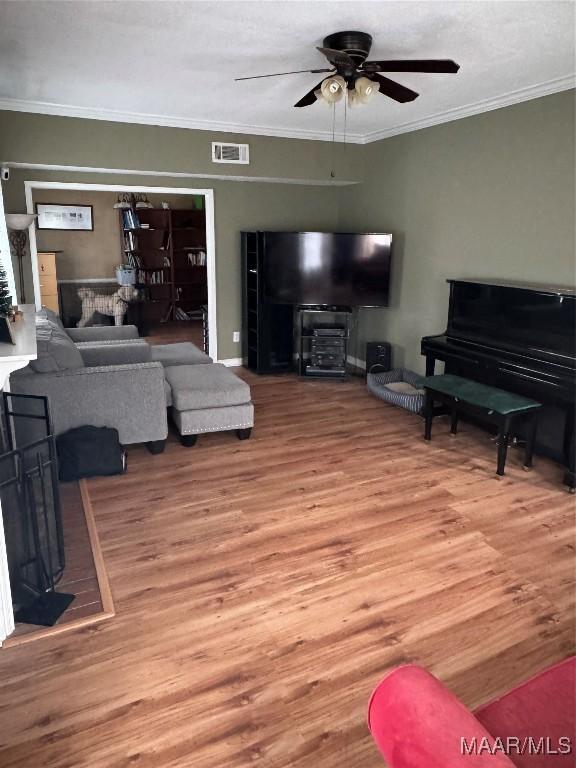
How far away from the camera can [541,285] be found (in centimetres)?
393

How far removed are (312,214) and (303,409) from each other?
8.47 feet

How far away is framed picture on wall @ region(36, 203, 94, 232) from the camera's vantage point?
8141mm

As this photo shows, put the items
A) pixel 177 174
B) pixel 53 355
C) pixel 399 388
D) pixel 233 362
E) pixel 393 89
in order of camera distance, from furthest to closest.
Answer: pixel 233 362, pixel 177 174, pixel 399 388, pixel 53 355, pixel 393 89

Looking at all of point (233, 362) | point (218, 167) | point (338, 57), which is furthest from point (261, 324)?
point (338, 57)

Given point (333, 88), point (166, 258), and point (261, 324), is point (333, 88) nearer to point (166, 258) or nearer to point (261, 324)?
point (261, 324)

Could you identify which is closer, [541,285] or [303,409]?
[541,285]

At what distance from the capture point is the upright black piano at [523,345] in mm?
3494

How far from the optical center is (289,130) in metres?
5.36

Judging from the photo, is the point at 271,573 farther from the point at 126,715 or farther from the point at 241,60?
the point at 241,60

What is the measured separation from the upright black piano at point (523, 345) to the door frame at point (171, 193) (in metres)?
2.55

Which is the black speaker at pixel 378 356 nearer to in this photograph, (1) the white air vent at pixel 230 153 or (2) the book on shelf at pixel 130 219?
(1) the white air vent at pixel 230 153

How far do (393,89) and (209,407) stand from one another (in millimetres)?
2327

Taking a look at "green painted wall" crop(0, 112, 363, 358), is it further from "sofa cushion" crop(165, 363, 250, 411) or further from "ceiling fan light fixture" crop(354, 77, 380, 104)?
"ceiling fan light fixture" crop(354, 77, 380, 104)

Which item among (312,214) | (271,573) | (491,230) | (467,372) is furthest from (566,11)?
(312,214)
